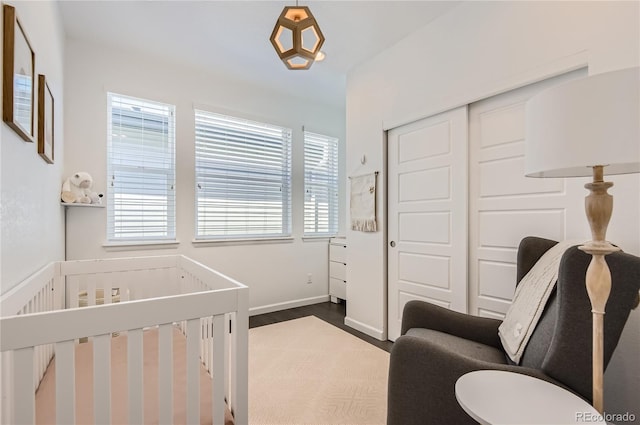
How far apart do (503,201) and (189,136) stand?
2.86 meters

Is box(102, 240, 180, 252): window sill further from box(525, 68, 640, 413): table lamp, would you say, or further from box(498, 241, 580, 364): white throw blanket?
box(525, 68, 640, 413): table lamp

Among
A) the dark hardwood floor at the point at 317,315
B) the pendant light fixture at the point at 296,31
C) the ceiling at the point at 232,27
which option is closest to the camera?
the pendant light fixture at the point at 296,31

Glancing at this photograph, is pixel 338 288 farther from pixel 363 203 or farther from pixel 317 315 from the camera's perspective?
pixel 363 203

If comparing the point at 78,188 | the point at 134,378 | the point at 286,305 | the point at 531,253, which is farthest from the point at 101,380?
the point at 286,305

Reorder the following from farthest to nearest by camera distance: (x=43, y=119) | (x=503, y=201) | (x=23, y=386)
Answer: (x=503, y=201), (x=43, y=119), (x=23, y=386)

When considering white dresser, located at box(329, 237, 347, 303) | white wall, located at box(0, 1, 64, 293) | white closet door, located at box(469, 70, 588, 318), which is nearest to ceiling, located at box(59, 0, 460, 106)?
white wall, located at box(0, 1, 64, 293)

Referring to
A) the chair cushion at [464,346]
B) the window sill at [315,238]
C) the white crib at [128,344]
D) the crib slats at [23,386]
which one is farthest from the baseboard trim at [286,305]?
the crib slats at [23,386]

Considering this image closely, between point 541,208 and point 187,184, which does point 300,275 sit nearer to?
point 187,184

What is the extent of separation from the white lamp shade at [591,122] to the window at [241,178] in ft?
9.90

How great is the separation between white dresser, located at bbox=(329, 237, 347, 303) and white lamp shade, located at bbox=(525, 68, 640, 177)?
310 centimetres

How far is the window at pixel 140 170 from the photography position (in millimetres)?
2844

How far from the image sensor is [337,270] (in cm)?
404

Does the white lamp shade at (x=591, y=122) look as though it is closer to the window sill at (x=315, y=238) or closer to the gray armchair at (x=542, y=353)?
the gray armchair at (x=542, y=353)

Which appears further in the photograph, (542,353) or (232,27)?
(232,27)
